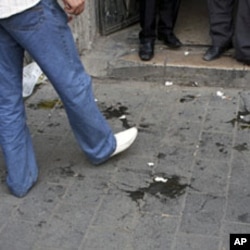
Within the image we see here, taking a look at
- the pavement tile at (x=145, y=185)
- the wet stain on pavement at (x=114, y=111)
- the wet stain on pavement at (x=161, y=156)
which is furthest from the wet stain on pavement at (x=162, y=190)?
the wet stain on pavement at (x=114, y=111)

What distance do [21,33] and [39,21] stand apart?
109 millimetres

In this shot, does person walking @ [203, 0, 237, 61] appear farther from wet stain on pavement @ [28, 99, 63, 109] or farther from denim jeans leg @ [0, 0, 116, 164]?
denim jeans leg @ [0, 0, 116, 164]

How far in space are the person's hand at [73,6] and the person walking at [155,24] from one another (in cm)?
171

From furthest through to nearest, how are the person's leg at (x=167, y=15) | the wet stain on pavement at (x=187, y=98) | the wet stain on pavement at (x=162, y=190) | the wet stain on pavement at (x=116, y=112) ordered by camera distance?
the person's leg at (x=167, y=15) < the wet stain on pavement at (x=187, y=98) < the wet stain on pavement at (x=116, y=112) < the wet stain on pavement at (x=162, y=190)

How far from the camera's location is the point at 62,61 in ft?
9.89

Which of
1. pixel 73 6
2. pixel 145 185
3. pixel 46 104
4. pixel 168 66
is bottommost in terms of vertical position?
pixel 46 104

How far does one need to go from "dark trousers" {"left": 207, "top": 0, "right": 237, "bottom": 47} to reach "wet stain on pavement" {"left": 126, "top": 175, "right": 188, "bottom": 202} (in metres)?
1.66

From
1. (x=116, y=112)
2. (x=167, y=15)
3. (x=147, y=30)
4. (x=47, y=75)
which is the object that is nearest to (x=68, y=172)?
(x=47, y=75)

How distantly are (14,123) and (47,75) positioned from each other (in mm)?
336

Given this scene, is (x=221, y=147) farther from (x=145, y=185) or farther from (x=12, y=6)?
(x=12, y=6)

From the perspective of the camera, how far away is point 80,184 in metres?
3.39

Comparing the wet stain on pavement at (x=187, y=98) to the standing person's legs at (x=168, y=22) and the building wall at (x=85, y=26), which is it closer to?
the standing person's legs at (x=168, y=22)

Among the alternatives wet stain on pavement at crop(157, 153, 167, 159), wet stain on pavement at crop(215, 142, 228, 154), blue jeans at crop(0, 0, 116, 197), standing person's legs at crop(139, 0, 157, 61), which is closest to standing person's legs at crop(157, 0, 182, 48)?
standing person's legs at crop(139, 0, 157, 61)

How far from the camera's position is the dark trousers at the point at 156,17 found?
182 inches
